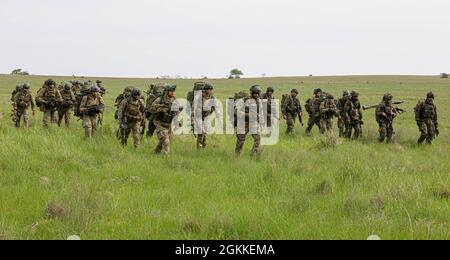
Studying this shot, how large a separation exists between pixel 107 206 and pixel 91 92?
7133 millimetres

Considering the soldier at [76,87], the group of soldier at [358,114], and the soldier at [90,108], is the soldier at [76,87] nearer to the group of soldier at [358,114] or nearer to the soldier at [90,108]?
the soldier at [90,108]

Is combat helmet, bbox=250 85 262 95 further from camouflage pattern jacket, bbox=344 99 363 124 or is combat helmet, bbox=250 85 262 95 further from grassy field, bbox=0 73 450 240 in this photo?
camouflage pattern jacket, bbox=344 99 363 124

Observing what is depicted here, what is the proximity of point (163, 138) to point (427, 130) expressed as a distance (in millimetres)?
8850

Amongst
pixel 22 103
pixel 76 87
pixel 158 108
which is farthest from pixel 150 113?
pixel 76 87

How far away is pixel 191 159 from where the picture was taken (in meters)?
11.1

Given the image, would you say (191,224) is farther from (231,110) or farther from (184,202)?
(231,110)

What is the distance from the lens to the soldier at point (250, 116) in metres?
12.1

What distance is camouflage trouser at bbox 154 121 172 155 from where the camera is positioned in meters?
11.5

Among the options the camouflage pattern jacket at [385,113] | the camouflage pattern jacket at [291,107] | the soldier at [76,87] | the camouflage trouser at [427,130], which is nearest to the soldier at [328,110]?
the camouflage pattern jacket at [385,113]

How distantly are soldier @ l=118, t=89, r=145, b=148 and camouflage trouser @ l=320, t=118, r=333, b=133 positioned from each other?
6.64m

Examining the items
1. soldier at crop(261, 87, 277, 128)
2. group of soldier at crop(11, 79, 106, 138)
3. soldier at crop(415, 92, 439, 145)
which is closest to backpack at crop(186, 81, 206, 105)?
soldier at crop(261, 87, 277, 128)

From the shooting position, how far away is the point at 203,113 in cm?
1379

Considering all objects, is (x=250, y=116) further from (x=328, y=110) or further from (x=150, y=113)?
(x=328, y=110)
